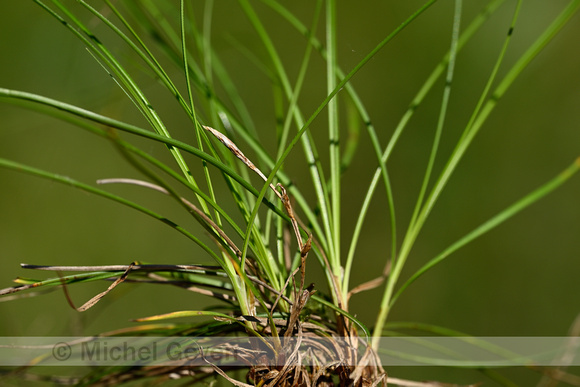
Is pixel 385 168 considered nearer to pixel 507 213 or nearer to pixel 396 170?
pixel 507 213

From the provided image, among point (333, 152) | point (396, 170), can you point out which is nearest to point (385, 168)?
point (333, 152)

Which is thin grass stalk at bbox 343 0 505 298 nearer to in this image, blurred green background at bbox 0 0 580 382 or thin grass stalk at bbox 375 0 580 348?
thin grass stalk at bbox 375 0 580 348

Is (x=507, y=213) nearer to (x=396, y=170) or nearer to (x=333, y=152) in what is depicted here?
(x=333, y=152)

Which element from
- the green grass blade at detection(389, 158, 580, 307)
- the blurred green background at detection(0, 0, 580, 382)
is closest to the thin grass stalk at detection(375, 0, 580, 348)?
the green grass blade at detection(389, 158, 580, 307)

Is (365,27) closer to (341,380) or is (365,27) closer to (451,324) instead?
(451,324)

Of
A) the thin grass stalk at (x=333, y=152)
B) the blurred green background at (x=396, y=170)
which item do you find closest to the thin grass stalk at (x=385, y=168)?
the thin grass stalk at (x=333, y=152)

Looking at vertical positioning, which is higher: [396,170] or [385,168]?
[396,170]

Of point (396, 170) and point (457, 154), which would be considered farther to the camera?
point (396, 170)

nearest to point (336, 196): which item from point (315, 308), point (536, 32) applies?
point (315, 308)
